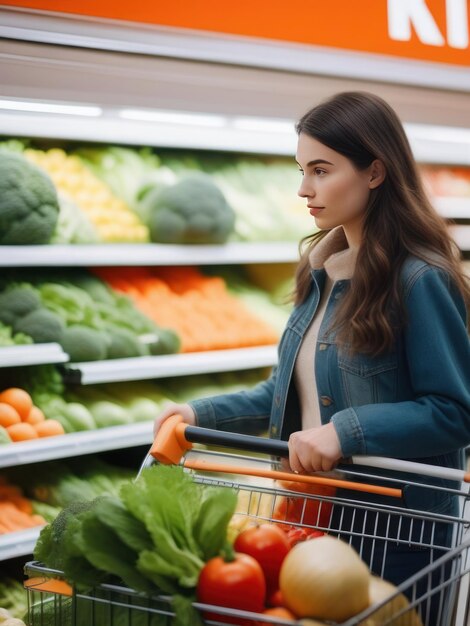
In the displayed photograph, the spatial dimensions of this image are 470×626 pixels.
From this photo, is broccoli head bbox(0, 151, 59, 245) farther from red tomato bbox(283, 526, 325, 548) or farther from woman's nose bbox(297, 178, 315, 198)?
red tomato bbox(283, 526, 325, 548)

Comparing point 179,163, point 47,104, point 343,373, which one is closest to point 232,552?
point 343,373

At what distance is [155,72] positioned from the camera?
2.99 m

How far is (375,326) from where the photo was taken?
178cm

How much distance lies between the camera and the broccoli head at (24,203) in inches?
119

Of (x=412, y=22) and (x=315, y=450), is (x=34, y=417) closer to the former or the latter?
(x=315, y=450)

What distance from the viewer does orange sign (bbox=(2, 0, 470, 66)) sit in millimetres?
2838

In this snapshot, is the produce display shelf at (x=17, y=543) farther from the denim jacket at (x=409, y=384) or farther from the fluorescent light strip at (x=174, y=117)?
the fluorescent light strip at (x=174, y=117)

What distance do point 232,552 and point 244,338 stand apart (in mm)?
2526

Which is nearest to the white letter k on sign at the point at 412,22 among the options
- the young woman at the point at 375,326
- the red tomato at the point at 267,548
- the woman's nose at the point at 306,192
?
the young woman at the point at 375,326

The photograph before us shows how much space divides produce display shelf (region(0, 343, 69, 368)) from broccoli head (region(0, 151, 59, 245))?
375mm

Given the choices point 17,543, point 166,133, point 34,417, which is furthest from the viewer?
point 166,133

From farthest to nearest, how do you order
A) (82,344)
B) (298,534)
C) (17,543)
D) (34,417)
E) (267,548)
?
1. (82,344)
2. (34,417)
3. (17,543)
4. (298,534)
5. (267,548)

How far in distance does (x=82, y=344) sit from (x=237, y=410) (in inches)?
48.3

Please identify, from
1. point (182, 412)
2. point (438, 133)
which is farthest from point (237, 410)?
point (438, 133)
